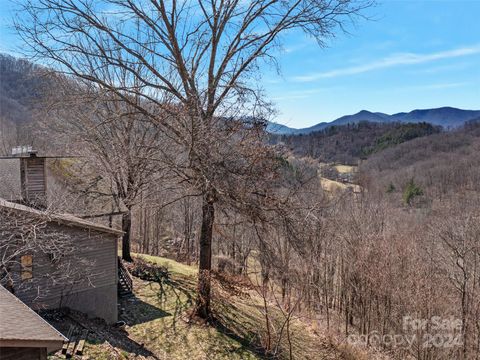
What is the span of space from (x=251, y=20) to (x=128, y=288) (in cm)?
1074

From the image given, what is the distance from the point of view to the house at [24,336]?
208 inches

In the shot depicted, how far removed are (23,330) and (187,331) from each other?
22.8 ft

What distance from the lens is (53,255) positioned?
11273mm

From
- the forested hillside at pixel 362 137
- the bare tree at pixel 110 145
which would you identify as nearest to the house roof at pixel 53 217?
the bare tree at pixel 110 145

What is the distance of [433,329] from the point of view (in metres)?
14.5

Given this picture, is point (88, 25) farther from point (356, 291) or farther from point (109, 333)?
point (356, 291)

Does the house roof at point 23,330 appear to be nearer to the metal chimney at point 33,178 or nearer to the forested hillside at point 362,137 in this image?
the metal chimney at point 33,178

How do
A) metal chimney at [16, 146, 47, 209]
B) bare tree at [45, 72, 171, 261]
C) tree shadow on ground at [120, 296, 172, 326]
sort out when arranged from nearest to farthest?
tree shadow on ground at [120, 296, 172, 326]
metal chimney at [16, 146, 47, 209]
bare tree at [45, 72, 171, 261]

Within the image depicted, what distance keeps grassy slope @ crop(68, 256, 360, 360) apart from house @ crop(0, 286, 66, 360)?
3.35 metres

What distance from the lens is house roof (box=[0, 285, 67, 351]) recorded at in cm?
528

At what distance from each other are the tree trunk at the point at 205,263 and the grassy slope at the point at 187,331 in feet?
1.88

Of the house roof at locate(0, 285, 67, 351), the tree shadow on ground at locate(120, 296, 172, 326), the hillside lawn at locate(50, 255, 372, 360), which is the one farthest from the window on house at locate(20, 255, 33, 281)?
the house roof at locate(0, 285, 67, 351)

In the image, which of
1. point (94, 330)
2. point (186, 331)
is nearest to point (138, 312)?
point (186, 331)

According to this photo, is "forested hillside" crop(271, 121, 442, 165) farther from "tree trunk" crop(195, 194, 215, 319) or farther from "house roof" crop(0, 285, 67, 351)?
"house roof" crop(0, 285, 67, 351)
